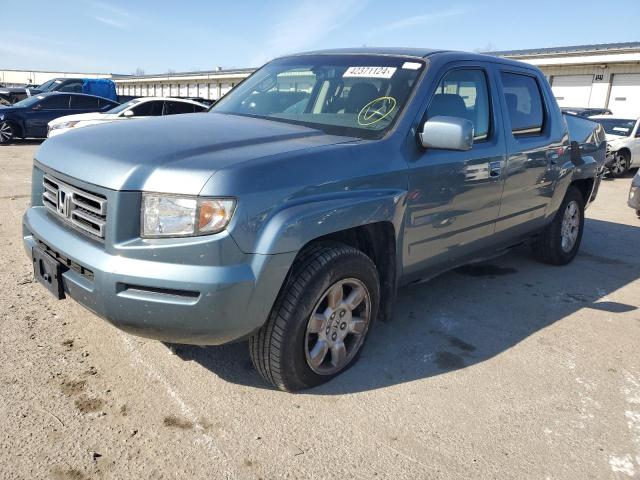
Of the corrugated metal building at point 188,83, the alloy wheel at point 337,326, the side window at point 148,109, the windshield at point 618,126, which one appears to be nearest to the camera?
the alloy wheel at point 337,326

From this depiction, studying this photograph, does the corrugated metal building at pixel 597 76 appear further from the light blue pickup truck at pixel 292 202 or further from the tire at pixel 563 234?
the light blue pickup truck at pixel 292 202

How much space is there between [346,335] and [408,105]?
1431 millimetres

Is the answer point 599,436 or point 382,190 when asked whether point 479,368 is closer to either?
point 599,436

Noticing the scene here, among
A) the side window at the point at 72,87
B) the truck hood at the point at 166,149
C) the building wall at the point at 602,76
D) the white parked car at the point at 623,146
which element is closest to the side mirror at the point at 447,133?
the truck hood at the point at 166,149

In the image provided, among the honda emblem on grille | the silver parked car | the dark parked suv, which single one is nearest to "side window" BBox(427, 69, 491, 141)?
the honda emblem on grille

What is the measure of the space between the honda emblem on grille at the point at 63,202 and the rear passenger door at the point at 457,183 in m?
1.87

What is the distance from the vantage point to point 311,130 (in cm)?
311

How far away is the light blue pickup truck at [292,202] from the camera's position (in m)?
2.31

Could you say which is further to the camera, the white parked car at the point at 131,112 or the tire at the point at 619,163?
the tire at the point at 619,163

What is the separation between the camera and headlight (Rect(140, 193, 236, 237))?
229cm

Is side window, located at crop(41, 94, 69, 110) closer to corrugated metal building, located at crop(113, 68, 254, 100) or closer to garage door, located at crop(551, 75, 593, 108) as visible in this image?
garage door, located at crop(551, 75, 593, 108)

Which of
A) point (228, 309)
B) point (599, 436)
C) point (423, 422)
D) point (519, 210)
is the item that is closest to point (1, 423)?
point (228, 309)

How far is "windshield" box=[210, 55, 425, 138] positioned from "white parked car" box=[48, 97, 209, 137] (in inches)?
313

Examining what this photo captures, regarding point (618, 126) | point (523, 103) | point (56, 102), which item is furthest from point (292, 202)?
point (56, 102)
